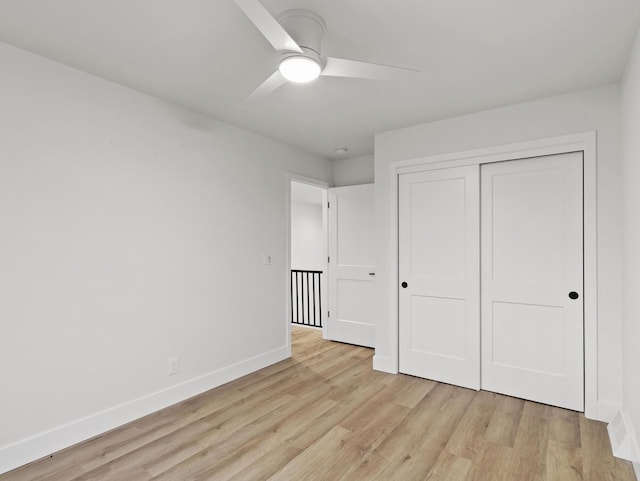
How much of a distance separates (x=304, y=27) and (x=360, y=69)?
0.34m

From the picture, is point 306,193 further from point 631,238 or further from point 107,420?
point 631,238

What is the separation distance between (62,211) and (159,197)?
0.67 metres

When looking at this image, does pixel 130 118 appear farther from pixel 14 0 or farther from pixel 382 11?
pixel 382 11

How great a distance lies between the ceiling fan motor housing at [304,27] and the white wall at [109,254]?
1501 millimetres

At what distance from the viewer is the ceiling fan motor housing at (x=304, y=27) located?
1747mm

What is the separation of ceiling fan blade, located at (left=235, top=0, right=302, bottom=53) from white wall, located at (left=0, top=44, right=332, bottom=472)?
1.59m

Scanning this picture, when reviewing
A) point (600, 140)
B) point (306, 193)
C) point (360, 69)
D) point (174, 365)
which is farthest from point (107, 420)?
point (306, 193)

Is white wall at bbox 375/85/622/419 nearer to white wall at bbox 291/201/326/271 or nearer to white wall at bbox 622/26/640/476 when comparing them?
white wall at bbox 622/26/640/476

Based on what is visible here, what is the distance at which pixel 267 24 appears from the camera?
144 cm

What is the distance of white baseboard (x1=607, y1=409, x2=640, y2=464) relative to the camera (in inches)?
80.2

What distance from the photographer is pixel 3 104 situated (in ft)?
6.72

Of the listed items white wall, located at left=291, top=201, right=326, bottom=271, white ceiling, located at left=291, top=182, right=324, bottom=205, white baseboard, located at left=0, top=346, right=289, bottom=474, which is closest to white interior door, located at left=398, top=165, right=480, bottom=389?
white baseboard, located at left=0, top=346, right=289, bottom=474

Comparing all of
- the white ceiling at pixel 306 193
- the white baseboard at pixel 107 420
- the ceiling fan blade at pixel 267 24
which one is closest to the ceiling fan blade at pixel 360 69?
the ceiling fan blade at pixel 267 24

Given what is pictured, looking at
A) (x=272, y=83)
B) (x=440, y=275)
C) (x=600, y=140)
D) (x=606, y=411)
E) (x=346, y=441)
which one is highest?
(x=272, y=83)
